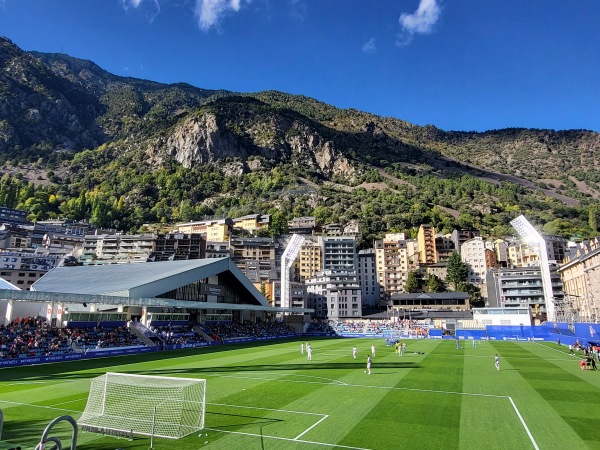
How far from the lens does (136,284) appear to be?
2128 inches

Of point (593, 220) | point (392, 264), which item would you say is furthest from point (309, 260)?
point (593, 220)

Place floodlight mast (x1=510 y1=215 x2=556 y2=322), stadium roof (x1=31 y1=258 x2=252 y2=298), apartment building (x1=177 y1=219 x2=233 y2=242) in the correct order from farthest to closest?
apartment building (x1=177 y1=219 x2=233 y2=242) → floodlight mast (x1=510 y1=215 x2=556 y2=322) → stadium roof (x1=31 y1=258 x2=252 y2=298)

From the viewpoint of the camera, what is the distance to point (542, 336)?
237 ft

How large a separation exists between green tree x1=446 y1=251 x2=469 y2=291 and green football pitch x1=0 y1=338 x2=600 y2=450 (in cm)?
10301

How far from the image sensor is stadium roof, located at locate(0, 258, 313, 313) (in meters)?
46.2

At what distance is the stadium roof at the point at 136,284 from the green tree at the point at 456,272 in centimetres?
7805

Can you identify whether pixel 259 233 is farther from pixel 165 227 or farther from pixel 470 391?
pixel 470 391

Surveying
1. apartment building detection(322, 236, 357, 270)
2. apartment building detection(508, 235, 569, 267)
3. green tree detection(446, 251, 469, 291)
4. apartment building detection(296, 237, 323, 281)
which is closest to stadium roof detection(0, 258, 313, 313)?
apartment building detection(322, 236, 357, 270)

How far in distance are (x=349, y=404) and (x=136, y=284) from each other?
41039 mm

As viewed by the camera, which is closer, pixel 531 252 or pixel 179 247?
pixel 531 252

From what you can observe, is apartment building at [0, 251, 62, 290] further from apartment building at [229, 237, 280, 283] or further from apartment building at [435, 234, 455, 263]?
apartment building at [435, 234, 455, 263]

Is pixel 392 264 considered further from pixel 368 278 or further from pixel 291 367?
pixel 291 367

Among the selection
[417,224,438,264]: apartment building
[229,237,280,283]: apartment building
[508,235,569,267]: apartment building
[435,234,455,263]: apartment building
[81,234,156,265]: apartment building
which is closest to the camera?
[508,235,569,267]: apartment building

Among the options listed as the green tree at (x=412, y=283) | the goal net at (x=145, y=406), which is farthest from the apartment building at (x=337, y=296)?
the goal net at (x=145, y=406)
